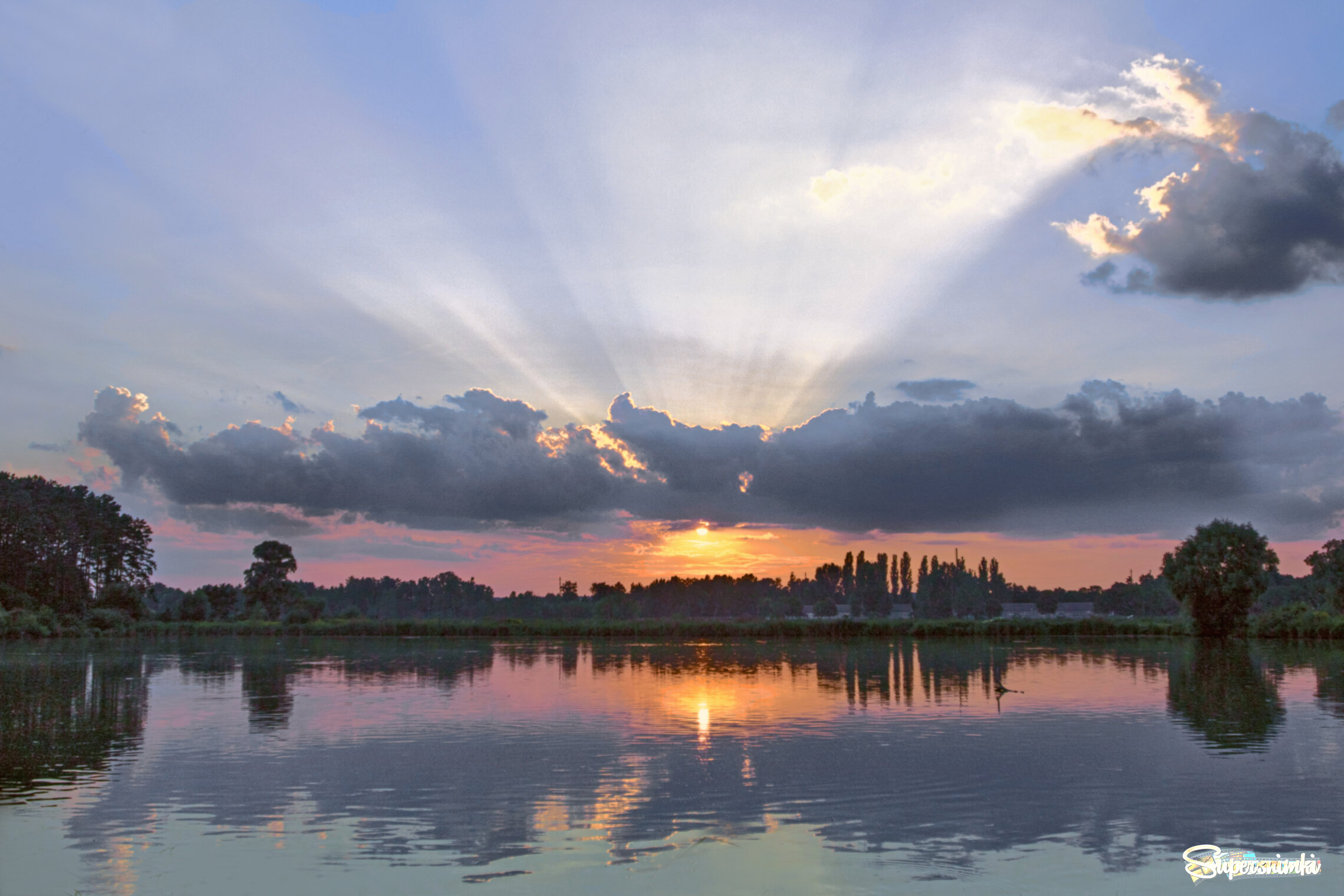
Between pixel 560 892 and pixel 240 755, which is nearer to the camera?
pixel 560 892

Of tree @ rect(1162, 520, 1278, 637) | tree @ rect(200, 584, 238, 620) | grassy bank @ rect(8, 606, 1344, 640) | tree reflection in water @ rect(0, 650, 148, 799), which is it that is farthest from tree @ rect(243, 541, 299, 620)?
tree @ rect(1162, 520, 1278, 637)

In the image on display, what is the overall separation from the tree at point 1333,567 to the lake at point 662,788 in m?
109

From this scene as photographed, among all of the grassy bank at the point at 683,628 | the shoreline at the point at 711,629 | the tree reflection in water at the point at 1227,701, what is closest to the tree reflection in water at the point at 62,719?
the tree reflection in water at the point at 1227,701

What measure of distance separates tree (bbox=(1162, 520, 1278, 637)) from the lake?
274 feet

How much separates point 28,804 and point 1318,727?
4538 cm

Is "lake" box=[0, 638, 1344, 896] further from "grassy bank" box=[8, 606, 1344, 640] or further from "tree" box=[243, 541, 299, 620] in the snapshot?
"tree" box=[243, 541, 299, 620]

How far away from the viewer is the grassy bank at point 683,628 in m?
126

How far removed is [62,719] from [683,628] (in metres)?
110

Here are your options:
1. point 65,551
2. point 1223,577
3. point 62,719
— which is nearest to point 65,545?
point 65,551

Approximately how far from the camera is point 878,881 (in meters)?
16.2

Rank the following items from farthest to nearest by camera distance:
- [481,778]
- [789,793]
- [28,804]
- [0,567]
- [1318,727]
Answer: [0,567] < [1318,727] < [481,778] < [789,793] < [28,804]

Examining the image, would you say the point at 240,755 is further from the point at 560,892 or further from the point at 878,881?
the point at 878,881

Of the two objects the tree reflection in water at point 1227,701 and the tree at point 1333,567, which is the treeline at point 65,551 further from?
the tree at point 1333,567

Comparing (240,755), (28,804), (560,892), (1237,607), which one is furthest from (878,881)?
(1237,607)
